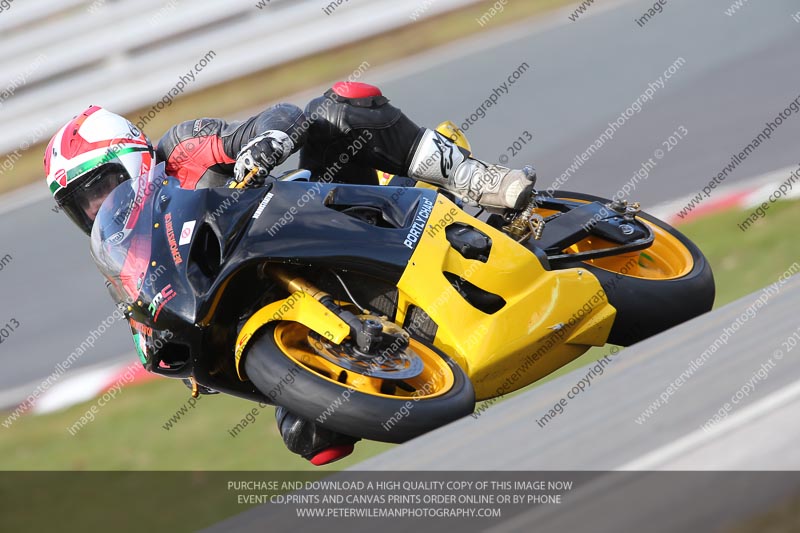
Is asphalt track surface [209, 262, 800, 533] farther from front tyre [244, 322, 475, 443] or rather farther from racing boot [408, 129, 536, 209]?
racing boot [408, 129, 536, 209]

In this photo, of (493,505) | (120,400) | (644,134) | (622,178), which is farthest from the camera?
(644,134)

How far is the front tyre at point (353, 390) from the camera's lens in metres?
3.86

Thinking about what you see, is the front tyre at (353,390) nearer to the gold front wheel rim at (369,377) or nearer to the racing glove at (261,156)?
the gold front wheel rim at (369,377)

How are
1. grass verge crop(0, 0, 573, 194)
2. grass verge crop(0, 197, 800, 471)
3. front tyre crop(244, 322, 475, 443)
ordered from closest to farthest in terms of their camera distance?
front tyre crop(244, 322, 475, 443) < grass verge crop(0, 197, 800, 471) < grass verge crop(0, 0, 573, 194)

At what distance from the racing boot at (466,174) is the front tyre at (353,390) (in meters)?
0.95

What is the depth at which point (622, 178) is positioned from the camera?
8.52 m

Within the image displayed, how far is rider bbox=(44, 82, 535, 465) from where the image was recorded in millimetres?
4801

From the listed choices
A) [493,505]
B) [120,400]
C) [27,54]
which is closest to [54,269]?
[120,400]

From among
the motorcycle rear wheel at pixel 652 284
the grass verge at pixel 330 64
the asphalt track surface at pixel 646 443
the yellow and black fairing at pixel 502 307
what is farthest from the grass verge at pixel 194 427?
the grass verge at pixel 330 64

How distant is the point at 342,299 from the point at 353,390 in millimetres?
673

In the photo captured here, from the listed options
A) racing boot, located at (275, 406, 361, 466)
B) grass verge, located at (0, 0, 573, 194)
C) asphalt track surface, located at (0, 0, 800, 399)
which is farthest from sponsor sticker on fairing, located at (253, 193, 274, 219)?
grass verge, located at (0, 0, 573, 194)

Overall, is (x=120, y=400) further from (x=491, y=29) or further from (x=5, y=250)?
(x=491, y=29)

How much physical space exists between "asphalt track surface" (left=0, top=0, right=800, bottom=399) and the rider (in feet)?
9.33

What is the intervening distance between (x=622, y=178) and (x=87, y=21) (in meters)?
5.43
